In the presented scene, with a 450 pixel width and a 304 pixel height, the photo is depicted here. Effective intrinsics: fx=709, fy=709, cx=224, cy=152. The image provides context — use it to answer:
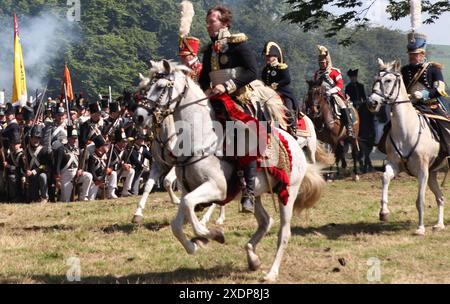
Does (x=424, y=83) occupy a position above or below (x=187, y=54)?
below

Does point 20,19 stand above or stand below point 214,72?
above

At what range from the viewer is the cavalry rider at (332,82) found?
19.3m

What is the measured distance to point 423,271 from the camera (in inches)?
365

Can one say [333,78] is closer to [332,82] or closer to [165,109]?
[332,82]

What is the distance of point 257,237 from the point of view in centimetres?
924

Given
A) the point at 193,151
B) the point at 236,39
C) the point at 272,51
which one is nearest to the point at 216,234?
the point at 193,151

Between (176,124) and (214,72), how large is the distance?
1003 millimetres

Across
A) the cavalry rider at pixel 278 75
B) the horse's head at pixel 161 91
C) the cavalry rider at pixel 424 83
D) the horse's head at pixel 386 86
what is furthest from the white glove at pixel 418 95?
the horse's head at pixel 161 91

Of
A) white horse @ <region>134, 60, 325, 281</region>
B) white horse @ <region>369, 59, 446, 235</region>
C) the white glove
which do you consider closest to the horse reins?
white horse @ <region>369, 59, 446, 235</region>

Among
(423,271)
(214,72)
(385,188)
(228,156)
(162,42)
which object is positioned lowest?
(423,271)

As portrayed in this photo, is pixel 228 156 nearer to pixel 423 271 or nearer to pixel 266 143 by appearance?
pixel 266 143

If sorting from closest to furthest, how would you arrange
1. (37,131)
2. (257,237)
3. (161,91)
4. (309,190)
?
(161,91), (257,237), (309,190), (37,131)

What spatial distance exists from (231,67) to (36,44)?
2382 inches

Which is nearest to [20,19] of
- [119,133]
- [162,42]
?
[162,42]
